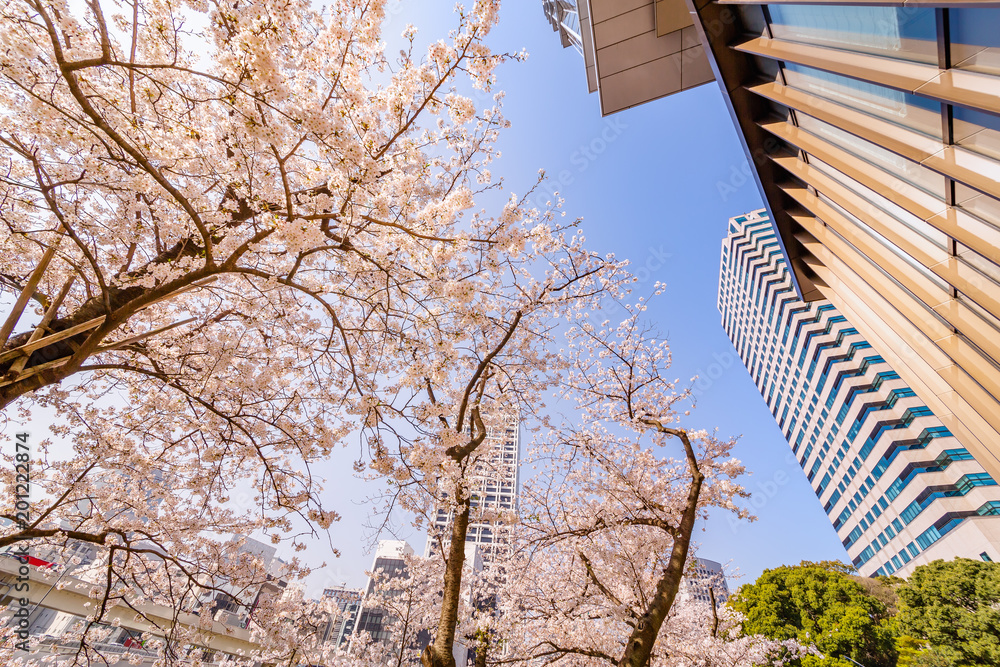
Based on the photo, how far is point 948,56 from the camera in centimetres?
370

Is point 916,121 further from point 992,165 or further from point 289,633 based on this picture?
point 289,633

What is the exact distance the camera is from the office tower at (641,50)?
8.33 meters

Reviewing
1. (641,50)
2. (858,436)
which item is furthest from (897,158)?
(858,436)

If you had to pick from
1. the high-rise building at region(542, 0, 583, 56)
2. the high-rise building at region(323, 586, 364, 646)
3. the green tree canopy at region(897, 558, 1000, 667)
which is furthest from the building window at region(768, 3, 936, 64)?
the green tree canopy at region(897, 558, 1000, 667)

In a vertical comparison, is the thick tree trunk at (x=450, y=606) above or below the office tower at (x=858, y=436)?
below

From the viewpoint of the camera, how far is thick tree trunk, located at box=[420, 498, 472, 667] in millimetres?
4250

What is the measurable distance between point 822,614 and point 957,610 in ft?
22.2

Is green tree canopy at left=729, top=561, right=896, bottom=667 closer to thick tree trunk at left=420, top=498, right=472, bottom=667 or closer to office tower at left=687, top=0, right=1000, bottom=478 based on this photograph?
office tower at left=687, top=0, right=1000, bottom=478

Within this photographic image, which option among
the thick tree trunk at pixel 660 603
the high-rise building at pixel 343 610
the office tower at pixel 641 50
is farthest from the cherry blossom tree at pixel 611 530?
the high-rise building at pixel 343 610

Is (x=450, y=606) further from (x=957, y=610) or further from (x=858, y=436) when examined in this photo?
(x=858, y=436)

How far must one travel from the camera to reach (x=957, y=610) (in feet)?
60.6

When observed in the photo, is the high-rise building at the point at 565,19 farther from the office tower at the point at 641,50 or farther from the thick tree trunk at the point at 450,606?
the thick tree trunk at the point at 450,606

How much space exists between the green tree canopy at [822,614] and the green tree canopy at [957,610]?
6.53ft

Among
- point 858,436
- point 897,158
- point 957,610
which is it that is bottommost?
point 957,610
